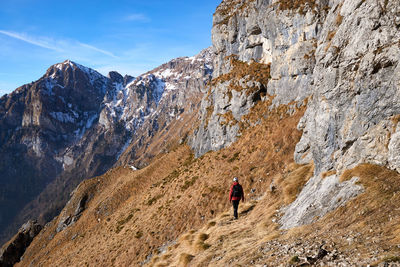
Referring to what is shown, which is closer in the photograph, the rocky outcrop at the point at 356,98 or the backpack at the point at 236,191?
the rocky outcrop at the point at 356,98

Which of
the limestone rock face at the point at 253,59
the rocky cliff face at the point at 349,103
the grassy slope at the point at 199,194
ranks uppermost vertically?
the limestone rock face at the point at 253,59

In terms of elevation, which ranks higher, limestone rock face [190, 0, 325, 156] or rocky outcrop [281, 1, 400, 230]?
limestone rock face [190, 0, 325, 156]

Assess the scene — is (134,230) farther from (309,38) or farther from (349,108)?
(309,38)

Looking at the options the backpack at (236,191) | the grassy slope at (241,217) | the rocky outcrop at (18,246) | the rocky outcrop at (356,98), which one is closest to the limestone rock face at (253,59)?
the grassy slope at (241,217)

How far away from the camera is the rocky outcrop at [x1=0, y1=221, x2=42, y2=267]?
9088 cm

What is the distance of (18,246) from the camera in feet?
309

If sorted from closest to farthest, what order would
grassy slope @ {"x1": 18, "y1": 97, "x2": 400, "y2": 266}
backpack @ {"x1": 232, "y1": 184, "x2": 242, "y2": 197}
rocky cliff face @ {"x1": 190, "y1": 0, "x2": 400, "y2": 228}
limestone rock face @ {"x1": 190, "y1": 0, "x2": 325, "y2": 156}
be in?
grassy slope @ {"x1": 18, "y1": 97, "x2": 400, "y2": 266}
rocky cliff face @ {"x1": 190, "y1": 0, "x2": 400, "y2": 228}
backpack @ {"x1": 232, "y1": 184, "x2": 242, "y2": 197}
limestone rock face @ {"x1": 190, "y1": 0, "x2": 325, "y2": 156}

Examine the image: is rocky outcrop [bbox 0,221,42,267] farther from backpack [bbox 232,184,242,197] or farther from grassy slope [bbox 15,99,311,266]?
backpack [bbox 232,184,242,197]

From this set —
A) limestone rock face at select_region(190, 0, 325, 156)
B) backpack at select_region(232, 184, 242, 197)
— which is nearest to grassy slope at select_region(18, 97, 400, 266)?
backpack at select_region(232, 184, 242, 197)

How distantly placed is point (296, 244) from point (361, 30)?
45.0 feet

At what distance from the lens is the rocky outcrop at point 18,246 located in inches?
3578

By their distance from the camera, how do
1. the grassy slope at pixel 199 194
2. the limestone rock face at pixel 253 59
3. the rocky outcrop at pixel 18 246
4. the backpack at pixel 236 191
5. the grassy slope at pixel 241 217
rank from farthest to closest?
1. the rocky outcrop at pixel 18 246
2. the limestone rock face at pixel 253 59
3. the grassy slope at pixel 199 194
4. the backpack at pixel 236 191
5. the grassy slope at pixel 241 217

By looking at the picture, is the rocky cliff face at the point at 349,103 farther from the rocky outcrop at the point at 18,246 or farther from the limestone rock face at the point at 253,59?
the rocky outcrop at the point at 18,246

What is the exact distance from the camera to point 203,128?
61875 millimetres
